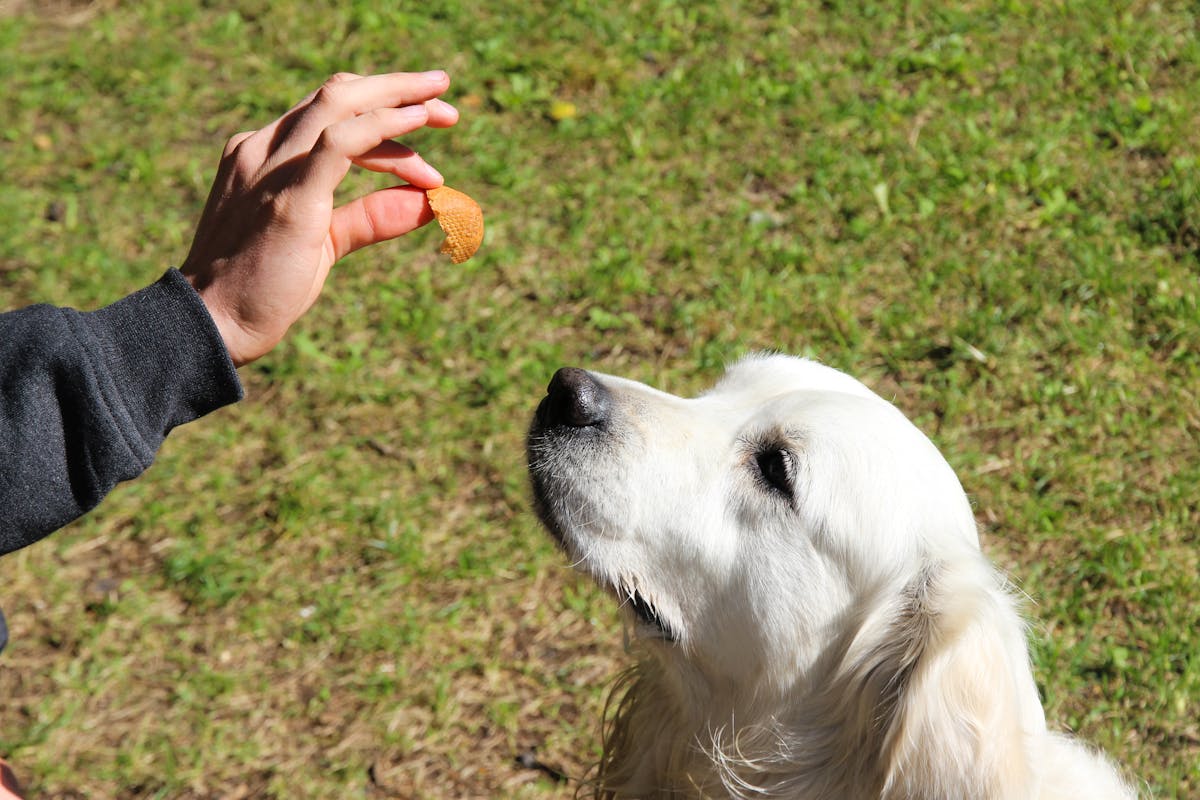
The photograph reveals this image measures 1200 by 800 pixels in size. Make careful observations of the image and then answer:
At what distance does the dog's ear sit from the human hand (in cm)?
146

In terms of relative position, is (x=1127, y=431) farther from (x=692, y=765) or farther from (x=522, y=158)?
(x=522, y=158)

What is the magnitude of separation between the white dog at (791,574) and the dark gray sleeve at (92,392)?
2.82 feet

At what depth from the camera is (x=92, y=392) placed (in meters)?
2.05

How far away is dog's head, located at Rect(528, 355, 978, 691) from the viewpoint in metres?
2.37

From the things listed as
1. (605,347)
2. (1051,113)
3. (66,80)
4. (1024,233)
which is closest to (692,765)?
(605,347)

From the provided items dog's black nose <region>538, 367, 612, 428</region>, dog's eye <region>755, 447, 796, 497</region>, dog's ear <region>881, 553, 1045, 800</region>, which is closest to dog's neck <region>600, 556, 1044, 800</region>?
dog's ear <region>881, 553, 1045, 800</region>

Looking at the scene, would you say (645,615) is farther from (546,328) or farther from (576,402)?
(546,328)

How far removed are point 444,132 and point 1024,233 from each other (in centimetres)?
281

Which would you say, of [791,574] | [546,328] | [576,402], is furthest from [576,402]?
[546,328]

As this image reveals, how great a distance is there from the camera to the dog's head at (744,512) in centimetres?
237

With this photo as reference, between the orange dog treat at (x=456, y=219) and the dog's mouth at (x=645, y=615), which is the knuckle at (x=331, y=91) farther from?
the dog's mouth at (x=645, y=615)

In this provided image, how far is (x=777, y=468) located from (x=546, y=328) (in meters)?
2.35

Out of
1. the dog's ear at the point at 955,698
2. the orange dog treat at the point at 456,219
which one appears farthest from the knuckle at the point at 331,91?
the dog's ear at the point at 955,698

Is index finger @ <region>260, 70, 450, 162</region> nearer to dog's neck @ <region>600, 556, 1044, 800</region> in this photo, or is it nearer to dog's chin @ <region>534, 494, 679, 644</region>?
dog's chin @ <region>534, 494, 679, 644</region>
